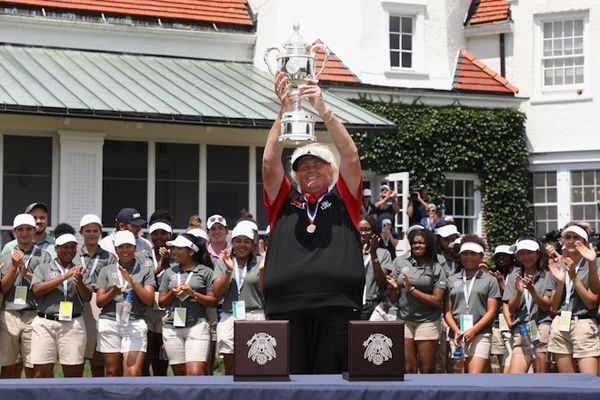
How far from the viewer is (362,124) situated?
17.5m

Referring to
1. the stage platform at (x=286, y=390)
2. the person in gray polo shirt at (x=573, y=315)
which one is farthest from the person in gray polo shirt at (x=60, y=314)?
the stage platform at (x=286, y=390)

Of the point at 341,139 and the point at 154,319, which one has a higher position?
the point at 341,139

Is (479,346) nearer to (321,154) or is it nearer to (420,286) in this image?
(420,286)

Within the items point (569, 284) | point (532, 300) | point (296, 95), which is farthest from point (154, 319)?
point (296, 95)

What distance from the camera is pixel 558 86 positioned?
22188 millimetres

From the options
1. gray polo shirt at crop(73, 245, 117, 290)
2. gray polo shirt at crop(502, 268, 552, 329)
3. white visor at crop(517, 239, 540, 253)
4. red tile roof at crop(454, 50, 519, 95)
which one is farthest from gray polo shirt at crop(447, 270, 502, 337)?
red tile roof at crop(454, 50, 519, 95)

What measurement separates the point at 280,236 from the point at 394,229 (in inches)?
450

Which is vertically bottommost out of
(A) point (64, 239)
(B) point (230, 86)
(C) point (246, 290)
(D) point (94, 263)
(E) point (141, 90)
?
(C) point (246, 290)

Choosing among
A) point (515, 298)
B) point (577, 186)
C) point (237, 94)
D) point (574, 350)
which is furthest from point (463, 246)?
point (577, 186)

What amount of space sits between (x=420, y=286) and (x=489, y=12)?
12.5 meters

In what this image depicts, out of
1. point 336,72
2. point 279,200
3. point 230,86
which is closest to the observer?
point 279,200

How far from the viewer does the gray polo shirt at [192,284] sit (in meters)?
10.7

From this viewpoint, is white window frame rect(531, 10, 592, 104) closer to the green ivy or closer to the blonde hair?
the green ivy

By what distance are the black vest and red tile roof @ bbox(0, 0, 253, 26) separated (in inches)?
535
